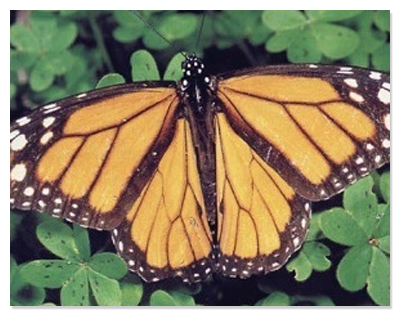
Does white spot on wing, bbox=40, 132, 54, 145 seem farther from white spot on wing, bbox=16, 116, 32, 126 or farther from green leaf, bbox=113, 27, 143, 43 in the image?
green leaf, bbox=113, 27, 143, 43

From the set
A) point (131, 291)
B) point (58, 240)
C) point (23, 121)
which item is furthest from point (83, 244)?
point (23, 121)

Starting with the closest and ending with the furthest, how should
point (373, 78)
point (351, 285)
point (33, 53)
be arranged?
point (373, 78), point (351, 285), point (33, 53)

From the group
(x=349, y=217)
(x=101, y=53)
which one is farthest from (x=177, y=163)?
(x=101, y=53)

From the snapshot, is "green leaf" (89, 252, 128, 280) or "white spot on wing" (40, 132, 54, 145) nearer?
"white spot on wing" (40, 132, 54, 145)

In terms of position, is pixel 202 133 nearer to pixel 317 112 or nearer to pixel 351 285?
pixel 317 112

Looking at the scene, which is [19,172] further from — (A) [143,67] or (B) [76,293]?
(A) [143,67]

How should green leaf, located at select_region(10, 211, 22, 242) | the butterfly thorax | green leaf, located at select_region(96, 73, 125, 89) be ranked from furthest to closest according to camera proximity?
green leaf, located at select_region(10, 211, 22, 242)
green leaf, located at select_region(96, 73, 125, 89)
the butterfly thorax

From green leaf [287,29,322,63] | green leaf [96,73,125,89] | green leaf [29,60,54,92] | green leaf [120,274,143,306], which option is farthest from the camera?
green leaf [29,60,54,92]

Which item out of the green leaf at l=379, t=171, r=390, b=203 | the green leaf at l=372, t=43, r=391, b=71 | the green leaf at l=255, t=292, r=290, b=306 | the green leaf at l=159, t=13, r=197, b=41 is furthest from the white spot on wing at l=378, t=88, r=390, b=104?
the green leaf at l=159, t=13, r=197, b=41
